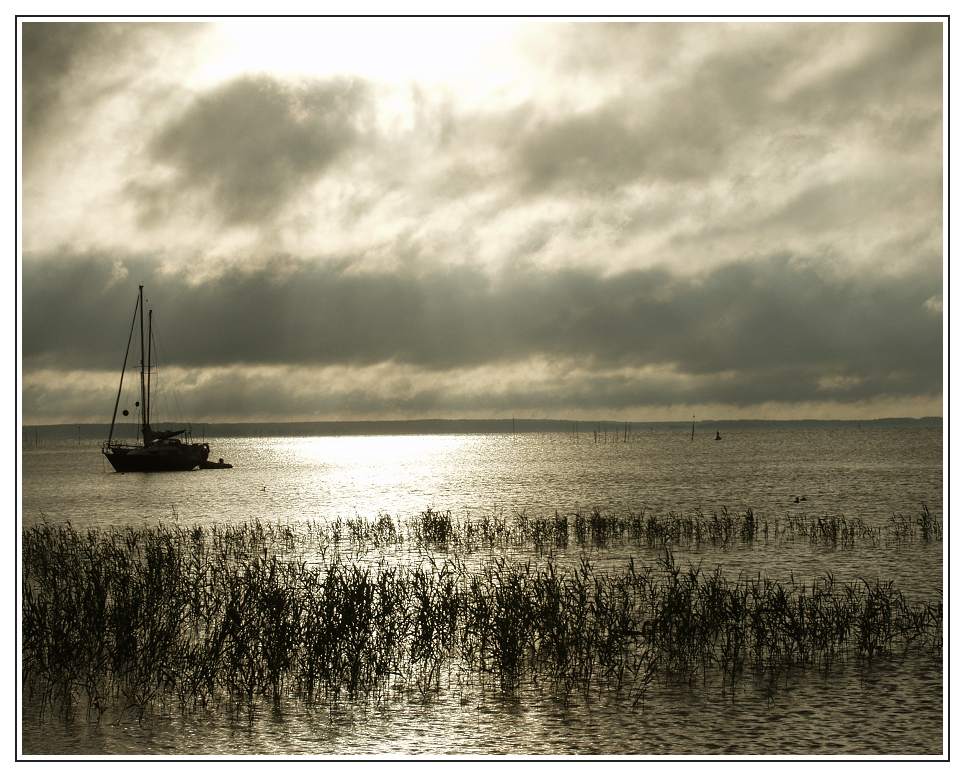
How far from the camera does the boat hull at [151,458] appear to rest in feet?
320

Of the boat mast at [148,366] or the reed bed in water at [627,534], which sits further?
the boat mast at [148,366]

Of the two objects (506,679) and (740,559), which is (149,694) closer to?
(506,679)

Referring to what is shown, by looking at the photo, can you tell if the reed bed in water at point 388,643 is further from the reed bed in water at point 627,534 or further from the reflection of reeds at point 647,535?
the reed bed in water at point 627,534

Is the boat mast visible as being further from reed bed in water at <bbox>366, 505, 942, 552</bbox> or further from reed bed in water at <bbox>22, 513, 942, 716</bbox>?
reed bed in water at <bbox>22, 513, 942, 716</bbox>

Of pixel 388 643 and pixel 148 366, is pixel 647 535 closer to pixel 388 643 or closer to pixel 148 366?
pixel 388 643

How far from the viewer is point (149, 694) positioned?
1360 centimetres

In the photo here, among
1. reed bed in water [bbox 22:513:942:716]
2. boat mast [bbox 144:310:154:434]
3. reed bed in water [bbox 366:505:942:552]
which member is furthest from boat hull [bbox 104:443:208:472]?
reed bed in water [bbox 22:513:942:716]

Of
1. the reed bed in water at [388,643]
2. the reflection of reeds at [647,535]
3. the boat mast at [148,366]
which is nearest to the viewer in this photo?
the reed bed in water at [388,643]

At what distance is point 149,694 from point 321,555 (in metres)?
17.8

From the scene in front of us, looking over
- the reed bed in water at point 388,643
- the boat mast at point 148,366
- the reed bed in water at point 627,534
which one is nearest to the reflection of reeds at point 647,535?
the reed bed in water at point 627,534

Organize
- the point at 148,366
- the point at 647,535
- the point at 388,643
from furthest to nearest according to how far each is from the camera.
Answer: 1. the point at 148,366
2. the point at 647,535
3. the point at 388,643

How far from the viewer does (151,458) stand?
98000 mm

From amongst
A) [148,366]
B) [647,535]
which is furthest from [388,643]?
[148,366]
